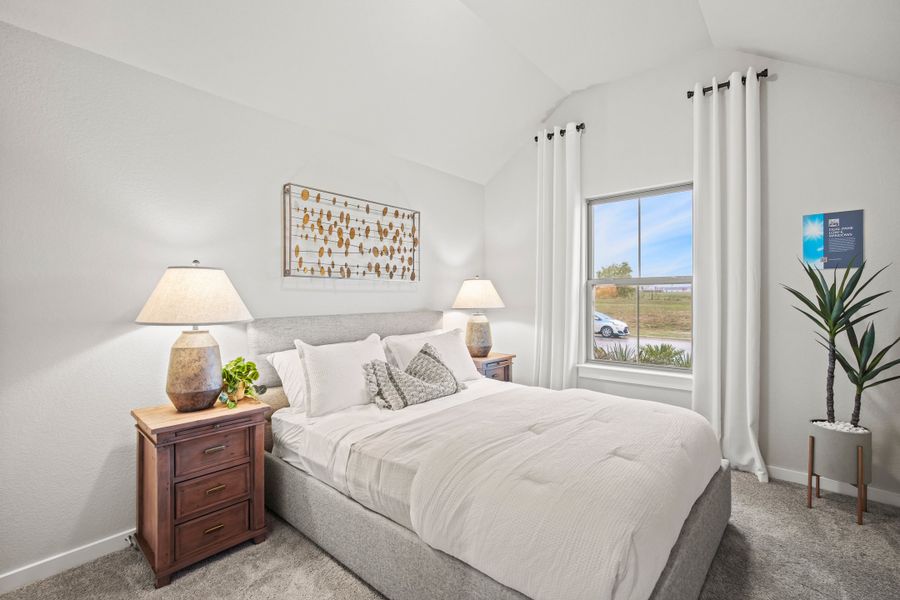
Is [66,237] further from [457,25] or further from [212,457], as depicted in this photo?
[457,25]

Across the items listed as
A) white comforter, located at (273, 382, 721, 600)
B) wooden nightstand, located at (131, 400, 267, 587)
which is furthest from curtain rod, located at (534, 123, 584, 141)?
wooden nightstand, located at (131, 400, 267, 587)

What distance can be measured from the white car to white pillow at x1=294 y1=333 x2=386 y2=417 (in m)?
2.27

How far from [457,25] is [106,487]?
10.9 feet

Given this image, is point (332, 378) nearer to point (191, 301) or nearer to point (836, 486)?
point (191, 301)

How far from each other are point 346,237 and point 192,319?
141cm

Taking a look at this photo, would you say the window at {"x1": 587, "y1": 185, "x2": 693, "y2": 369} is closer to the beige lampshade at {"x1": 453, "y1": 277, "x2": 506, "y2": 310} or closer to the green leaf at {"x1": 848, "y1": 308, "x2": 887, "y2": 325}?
the beige lampshade at {"x1": 453, "y1": 277, "x2": 506, "y2": 310}

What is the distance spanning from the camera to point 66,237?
79.6 inches

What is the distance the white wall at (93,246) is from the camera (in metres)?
1.90

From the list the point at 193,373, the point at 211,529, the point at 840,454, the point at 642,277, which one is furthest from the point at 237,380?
the point at 840,454

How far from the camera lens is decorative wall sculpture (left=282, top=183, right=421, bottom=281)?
2.90 metres

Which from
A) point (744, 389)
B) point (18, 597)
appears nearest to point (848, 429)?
point (744, 389)

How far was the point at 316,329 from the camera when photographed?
2.97 metres

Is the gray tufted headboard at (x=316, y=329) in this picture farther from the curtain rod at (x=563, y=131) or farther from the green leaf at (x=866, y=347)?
the green leaf at (x=866, y=347)

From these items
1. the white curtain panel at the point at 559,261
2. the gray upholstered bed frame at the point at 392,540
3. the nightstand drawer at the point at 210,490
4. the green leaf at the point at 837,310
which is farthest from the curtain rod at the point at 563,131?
the nightstand drawer at the point at 210,490
